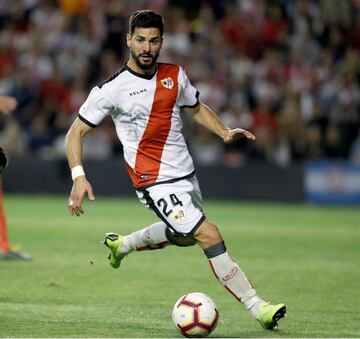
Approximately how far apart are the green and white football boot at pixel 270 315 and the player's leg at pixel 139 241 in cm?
155

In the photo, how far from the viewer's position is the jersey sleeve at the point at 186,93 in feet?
27.2

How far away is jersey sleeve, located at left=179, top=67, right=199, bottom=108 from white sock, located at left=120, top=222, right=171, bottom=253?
1129 mm

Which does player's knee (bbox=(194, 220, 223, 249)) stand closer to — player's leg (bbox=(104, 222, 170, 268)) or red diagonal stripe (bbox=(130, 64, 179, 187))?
red diagonal stripe (bbox=(130, 64, 179, 187))

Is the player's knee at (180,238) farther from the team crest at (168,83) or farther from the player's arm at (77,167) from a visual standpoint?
the team crest at (168,83)

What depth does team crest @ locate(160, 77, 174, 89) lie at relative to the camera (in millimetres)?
8156

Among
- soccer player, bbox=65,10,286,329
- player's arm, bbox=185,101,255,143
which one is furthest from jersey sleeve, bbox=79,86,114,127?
player's arm, bbox=185,101,255,143

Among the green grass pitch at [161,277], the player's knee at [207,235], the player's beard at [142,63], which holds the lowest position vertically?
the green grass pitch at [161,277]

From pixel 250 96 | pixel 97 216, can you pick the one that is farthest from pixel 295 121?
pixel 97 216

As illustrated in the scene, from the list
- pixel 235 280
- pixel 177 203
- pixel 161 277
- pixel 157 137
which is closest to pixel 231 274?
pixel 235 280

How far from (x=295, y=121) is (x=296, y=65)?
65.2 inches

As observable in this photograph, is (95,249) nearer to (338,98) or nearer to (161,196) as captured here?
(161,196)

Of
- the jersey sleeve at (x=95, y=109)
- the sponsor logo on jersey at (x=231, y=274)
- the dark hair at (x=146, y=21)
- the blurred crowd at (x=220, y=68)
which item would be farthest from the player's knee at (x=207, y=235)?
the blurred crowd at (x=220, y=68)

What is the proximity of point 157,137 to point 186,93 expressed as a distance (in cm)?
49

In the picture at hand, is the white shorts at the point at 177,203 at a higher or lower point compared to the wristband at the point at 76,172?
lower
